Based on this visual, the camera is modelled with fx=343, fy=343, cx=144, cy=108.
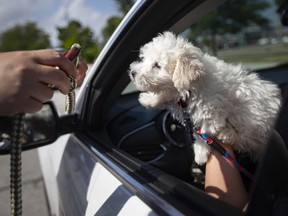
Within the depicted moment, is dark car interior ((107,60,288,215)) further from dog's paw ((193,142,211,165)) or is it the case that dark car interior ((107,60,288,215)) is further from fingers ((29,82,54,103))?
fingers ((29,82,54,103))

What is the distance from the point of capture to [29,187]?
5.32 meters

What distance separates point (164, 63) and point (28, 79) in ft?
3.02

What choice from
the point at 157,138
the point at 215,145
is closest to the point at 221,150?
the point at 215,145

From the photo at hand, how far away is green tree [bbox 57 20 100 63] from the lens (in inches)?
61.6

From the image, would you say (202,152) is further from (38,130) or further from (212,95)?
(38,130)

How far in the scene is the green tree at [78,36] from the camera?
61.6 inches

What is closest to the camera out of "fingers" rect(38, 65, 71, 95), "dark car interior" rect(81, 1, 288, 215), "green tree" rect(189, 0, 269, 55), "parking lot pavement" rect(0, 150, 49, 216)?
"dark car interior" rect(81, 1, 288, 215)

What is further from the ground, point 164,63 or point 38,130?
point 164,63

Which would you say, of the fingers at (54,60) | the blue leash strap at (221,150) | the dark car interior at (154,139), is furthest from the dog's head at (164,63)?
the dark car interior at (154,139)

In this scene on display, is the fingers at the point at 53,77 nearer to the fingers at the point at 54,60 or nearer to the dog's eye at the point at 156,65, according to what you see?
the fingers at the point at 54,60

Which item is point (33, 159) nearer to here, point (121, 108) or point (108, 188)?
point (121, 108)

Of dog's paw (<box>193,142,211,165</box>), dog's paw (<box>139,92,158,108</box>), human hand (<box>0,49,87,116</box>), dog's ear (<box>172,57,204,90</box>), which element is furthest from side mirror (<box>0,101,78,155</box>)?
dog's paw (<box>193,142,211,165</box>)

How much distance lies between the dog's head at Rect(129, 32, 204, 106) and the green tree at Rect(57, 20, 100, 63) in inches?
11.4

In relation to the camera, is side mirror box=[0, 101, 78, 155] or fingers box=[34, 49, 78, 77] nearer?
fingers box=[34, 49, 78, 77]
